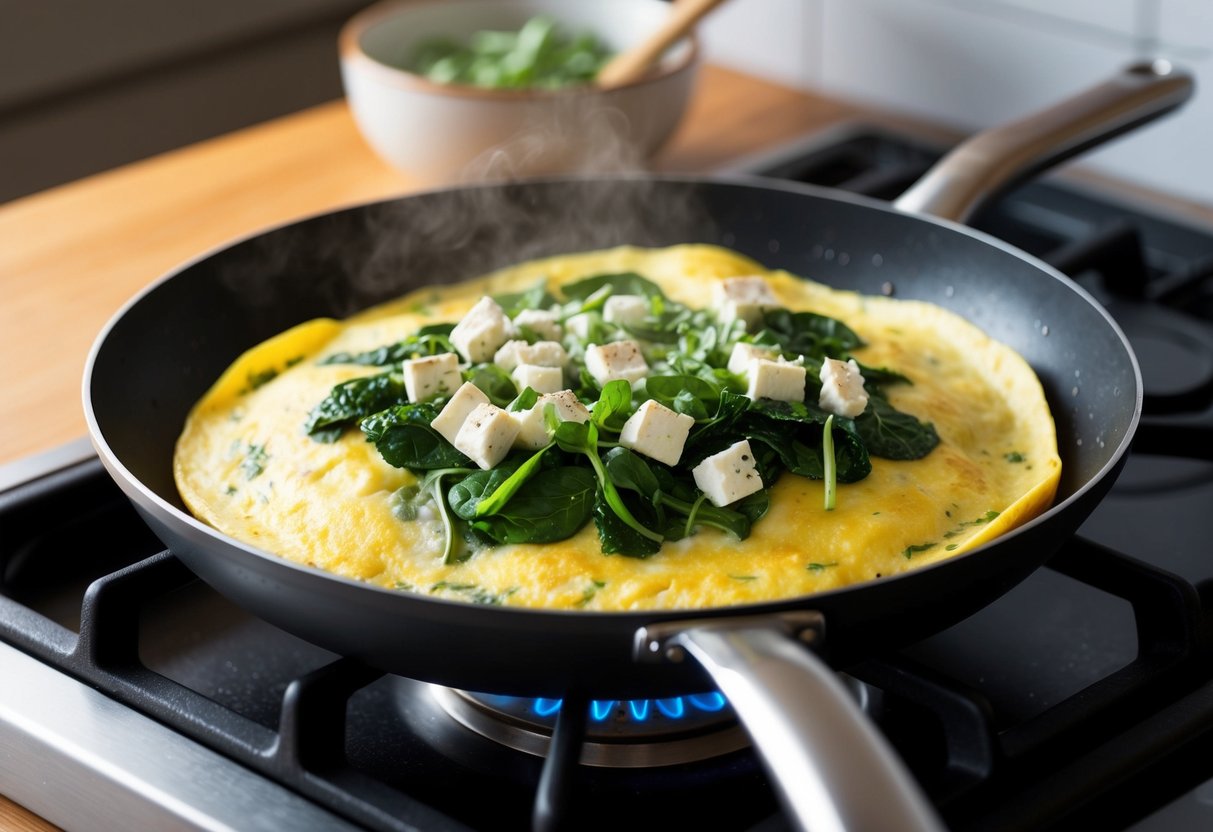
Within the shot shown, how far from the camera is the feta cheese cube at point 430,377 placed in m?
1.37

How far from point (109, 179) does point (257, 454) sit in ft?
4.05

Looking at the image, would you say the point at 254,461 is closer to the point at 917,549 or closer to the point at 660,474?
the point at 660,474

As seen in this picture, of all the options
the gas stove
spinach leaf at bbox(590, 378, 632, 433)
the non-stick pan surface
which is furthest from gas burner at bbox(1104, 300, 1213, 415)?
spinach leaf at bbox(590, 378, 632, 433)

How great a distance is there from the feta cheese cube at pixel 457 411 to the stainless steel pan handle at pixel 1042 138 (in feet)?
2.43

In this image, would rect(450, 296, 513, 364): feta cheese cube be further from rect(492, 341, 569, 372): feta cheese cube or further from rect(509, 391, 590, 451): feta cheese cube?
rect(509, 391, 590, 451): feta cheese cube

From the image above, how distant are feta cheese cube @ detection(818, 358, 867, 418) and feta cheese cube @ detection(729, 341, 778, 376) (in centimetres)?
6

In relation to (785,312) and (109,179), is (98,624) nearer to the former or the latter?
(785,312)

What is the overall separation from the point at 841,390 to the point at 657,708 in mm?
368

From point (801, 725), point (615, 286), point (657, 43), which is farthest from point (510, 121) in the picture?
point (801, 725)

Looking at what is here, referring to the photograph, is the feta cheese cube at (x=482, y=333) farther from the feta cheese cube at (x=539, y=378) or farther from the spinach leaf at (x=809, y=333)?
the spinach leaf at (x=809, y=333)

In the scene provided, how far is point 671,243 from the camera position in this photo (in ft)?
6.48

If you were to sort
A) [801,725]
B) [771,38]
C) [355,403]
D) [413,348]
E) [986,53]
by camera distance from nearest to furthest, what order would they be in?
1. [801,725]
2. [355,403]
3. [413,348]
4. [986,53]
5. [771,38]

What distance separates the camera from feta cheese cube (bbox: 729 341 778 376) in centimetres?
138

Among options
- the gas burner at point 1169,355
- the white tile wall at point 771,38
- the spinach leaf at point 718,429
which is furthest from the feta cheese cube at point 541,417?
the white tile wall at point 771,38
